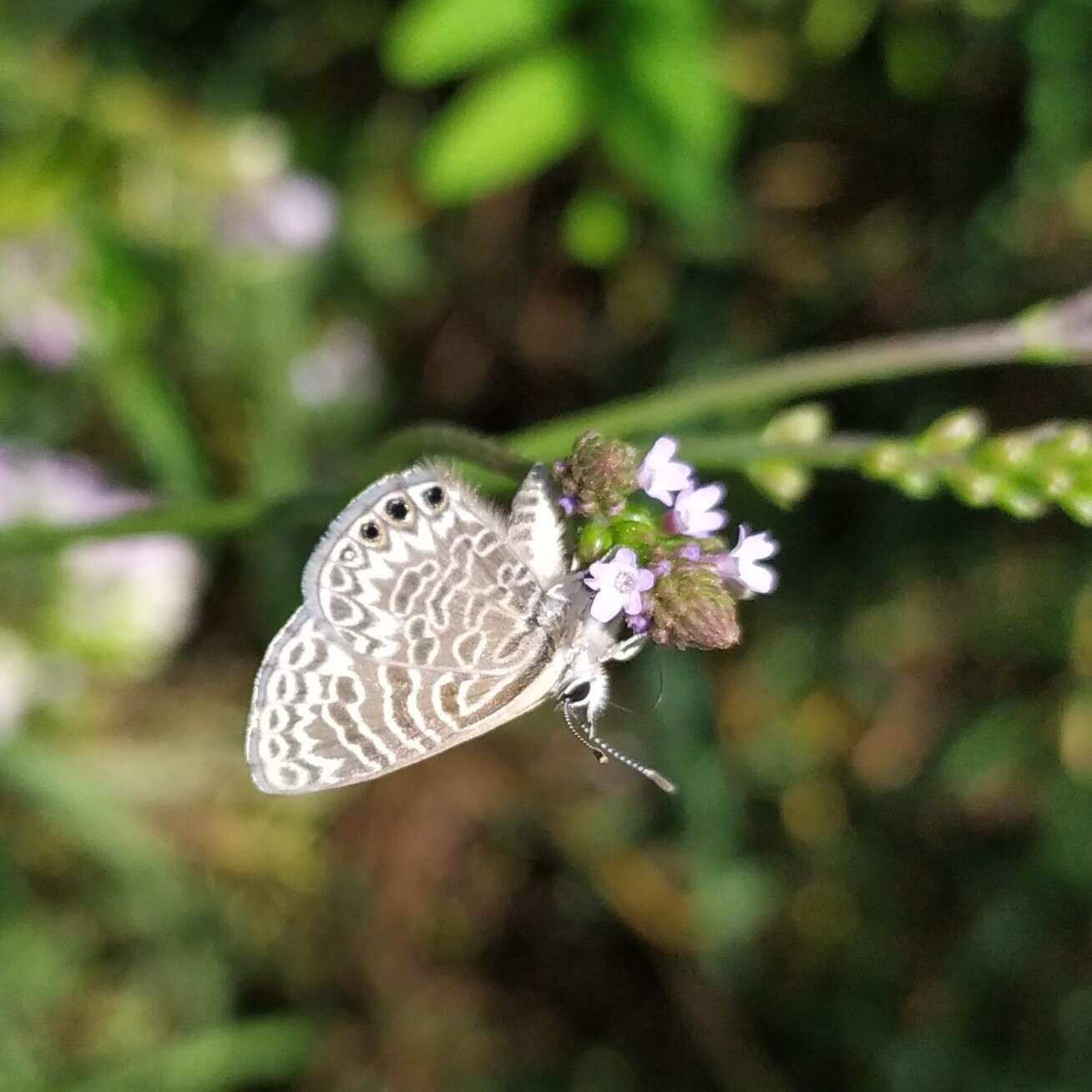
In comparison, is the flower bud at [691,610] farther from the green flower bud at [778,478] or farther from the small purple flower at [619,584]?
the green flower bud at [778,478]

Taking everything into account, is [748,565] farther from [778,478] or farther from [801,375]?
[801,375]

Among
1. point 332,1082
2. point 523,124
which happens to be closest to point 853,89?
point 523,124

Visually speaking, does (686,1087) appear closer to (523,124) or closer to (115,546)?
(115,546)

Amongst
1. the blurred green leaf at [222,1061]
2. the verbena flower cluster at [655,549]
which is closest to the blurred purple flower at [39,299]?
the blurred green leaf at [222,1061]

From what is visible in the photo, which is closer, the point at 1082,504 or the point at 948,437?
the point at 1082,504

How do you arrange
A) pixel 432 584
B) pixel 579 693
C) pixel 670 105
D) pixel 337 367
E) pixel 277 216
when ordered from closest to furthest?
pixel 432 584 < pixel 579 693 < pixel 670 105 < pixel 277 216 < pixel 337 367

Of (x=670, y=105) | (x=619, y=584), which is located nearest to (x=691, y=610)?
(x=619, y=584)
